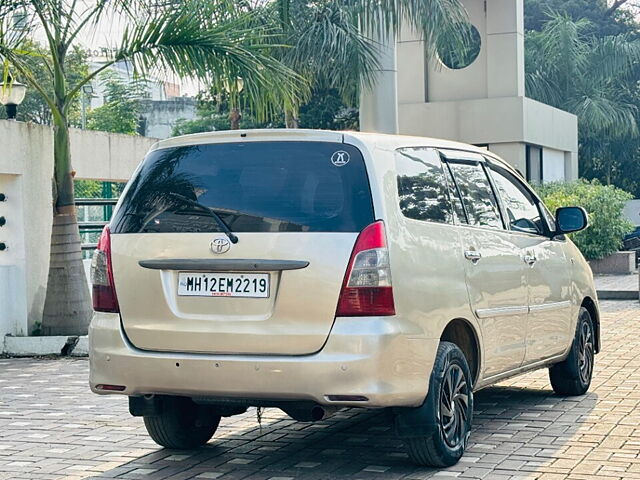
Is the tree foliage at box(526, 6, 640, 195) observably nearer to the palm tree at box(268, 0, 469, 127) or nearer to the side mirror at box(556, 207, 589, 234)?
the palm tree at box(268, 0, 469, 127)

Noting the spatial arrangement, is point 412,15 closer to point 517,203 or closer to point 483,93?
point 517,203

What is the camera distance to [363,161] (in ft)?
19.7

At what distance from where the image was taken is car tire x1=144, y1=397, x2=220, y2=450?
22.2ft

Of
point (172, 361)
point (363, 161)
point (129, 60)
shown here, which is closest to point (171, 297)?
point (172, 361)

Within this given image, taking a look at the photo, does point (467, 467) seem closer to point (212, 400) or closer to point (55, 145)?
point (212, 400)

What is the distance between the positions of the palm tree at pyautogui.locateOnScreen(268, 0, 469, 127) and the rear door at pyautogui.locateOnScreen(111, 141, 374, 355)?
1194cm

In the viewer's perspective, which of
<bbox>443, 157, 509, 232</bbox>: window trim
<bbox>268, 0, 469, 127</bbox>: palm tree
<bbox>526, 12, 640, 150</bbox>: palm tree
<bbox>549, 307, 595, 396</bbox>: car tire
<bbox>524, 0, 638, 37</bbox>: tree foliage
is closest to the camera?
<bbox>443, 157, 509, 232</bbox>: window trim

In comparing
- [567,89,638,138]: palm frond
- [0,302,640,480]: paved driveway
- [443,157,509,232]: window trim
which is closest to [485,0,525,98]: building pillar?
[567,89,638,138]: palm frond

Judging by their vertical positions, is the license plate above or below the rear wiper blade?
below

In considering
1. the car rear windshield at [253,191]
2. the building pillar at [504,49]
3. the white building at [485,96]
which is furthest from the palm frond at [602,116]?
the car rear windshield at [253,191]

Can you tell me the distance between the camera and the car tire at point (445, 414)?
606 centimetres

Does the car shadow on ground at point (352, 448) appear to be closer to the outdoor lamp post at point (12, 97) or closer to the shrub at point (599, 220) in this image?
the outdoor lamp post at point (12, 97)

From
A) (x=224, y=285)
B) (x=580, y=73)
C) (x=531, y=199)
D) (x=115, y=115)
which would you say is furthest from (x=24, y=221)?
(x=115, y=115)

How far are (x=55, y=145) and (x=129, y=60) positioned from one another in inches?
53.0
